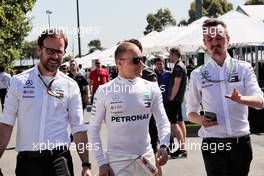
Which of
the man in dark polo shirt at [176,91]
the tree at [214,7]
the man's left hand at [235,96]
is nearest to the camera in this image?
the man's left hand at [235,96]

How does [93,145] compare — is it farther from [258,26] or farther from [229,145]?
[258,26]

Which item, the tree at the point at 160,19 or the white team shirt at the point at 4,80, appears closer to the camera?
the white team shirt at the point at 4,80

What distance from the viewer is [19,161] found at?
4.18 meters

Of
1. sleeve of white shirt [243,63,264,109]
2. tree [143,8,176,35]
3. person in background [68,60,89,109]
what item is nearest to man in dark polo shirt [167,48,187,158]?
person in background [68,60,89,109]

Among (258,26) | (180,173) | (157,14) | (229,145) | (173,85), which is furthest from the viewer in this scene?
(157,14)

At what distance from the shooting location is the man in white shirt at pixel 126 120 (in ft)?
13.8

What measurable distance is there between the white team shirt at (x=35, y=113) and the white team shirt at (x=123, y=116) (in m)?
0.27

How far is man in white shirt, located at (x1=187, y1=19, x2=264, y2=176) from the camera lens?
15.0 ft

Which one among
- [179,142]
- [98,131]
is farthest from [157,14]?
[98,131]

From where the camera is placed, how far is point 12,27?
26.2 meters

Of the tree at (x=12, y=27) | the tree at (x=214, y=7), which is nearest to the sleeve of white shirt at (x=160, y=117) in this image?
the tree at (x=12, y=27)

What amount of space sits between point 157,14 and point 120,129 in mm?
81637

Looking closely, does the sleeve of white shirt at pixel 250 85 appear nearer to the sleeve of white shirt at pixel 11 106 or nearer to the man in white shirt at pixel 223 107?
the man in white shirt at pixel 223 107

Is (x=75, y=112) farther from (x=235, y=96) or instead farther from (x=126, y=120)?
(x=235, y=96)
